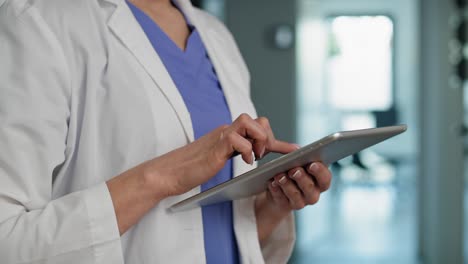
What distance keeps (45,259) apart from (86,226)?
6 cm

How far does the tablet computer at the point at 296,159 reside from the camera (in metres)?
0.78

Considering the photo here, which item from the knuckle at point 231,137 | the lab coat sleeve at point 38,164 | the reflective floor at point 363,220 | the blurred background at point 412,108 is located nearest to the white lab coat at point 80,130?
the lab coat sleeve at point 38,164

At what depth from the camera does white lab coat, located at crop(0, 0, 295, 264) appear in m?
0.77

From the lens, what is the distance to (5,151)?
770 millimetres

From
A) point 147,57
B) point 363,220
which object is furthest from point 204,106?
point 363,220

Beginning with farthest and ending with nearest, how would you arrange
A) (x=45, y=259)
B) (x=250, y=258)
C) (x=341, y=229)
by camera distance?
(x=341, y=229)
(x=250, y=258)
(x=45, y=259)

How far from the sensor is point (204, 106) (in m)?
1.00

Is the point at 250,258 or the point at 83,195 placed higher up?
the point at 83,195

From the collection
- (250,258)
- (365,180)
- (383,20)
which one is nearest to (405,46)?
(383,20)

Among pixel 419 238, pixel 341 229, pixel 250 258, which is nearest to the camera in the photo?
pixel 250 258

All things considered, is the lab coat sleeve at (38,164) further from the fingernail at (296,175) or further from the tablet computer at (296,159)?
the fingernail at (296,175)

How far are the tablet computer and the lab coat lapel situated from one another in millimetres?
102

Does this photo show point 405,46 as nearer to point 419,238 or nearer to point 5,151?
point 419,238

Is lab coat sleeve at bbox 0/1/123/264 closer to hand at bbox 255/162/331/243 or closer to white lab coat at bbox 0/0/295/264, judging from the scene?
white lab coat at bbox 0/0/295/264
